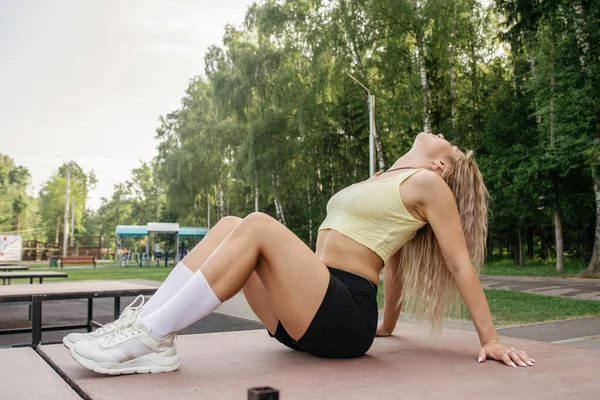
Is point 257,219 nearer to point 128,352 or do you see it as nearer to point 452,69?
point 128,352

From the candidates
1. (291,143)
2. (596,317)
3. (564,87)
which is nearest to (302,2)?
(291,143)

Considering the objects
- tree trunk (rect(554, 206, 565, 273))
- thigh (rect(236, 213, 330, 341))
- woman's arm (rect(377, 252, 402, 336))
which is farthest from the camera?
tree trunk (rect(554, 206, 565, 273))

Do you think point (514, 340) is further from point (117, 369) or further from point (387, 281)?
point (117, 369)

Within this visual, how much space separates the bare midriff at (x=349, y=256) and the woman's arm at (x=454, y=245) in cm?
29

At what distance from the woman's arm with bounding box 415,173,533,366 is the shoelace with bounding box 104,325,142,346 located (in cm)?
126

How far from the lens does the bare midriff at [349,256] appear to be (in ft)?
7.48

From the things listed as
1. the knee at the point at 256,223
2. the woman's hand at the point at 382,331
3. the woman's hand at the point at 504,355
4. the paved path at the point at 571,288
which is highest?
the knee at the point at 256,223

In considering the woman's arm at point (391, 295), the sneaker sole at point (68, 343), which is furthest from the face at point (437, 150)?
the sneaker sole at point (68, 343)

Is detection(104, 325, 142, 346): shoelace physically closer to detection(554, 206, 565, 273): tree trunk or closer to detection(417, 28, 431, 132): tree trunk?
detection(554, 206, 565, 273): tree trunk

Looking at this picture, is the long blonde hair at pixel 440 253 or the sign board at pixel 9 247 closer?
the long blonde hair at pixel 440 253

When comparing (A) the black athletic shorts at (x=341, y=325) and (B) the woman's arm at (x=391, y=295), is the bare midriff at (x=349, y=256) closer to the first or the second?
(A) the black athletic shorts at (x=341, y=325)

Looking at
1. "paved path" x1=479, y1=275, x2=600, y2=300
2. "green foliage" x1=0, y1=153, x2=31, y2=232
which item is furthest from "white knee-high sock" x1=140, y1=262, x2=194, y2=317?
"green foliage" x1=0, y1=153, x2=31, y2=232

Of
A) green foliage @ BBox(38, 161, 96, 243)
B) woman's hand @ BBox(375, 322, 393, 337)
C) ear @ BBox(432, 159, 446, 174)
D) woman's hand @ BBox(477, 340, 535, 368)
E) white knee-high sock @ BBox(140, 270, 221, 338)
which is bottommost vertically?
woman's hand @ BBox(375, 322, 393, 337)

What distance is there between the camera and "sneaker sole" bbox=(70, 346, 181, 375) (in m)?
1.70
